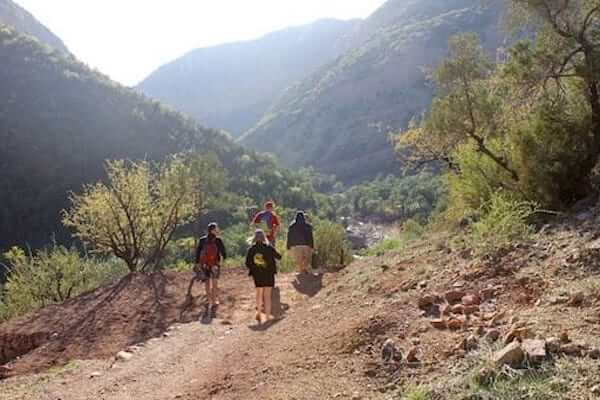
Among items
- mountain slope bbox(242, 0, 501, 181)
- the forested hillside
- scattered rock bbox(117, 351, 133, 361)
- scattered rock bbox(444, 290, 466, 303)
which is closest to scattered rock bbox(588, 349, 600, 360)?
scattered rock bbox(444, 290, 466, 303)

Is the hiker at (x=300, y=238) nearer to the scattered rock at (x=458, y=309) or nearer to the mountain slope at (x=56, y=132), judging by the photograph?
the scattered rock at (x=458, y=309)

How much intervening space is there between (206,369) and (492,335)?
346 cm

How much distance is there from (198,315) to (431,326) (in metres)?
6.52

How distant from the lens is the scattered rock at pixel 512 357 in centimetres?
378

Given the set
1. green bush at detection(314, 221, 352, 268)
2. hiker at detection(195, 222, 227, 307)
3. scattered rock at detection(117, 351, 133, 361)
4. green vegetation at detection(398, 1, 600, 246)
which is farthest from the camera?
green bush at detection(314, 221, 352, 268)

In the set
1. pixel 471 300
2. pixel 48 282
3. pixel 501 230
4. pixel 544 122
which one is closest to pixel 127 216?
pixel 48 282

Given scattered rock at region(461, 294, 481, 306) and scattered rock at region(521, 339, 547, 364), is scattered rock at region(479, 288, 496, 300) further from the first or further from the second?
scattered rock at region(521, 339, 547, 364)

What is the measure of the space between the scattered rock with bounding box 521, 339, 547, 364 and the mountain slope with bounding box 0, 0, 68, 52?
482 feet

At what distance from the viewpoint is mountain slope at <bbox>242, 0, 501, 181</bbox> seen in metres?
123

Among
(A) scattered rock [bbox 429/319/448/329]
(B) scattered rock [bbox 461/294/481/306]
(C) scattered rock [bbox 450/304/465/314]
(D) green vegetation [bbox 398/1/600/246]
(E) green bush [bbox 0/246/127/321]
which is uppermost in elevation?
(D) green vegetation [bbox 398/1/600/246]

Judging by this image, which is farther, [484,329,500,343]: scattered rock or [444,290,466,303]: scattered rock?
[444,290,466,303]: scattered rock

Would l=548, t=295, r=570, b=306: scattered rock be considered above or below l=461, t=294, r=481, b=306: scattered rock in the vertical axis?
above

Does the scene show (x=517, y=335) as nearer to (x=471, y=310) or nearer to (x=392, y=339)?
(x=471, y=310)

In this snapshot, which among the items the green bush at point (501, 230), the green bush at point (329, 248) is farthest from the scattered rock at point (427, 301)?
the green bush at point (329, 248)
